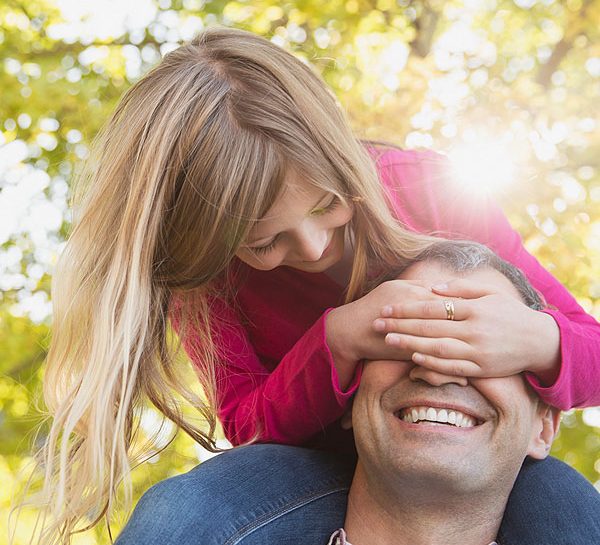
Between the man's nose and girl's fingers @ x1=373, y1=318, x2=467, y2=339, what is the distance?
3.8 inches

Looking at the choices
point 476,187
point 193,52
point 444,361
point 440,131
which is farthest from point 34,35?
point 444,361

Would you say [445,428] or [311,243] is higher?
[311,243]

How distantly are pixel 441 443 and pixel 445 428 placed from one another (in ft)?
0.11

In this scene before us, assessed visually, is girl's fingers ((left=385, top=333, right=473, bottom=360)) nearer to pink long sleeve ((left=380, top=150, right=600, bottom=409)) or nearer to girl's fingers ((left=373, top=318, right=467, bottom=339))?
Answer: girl's fingers ((left=373, top=318, right=467, bottom=339))

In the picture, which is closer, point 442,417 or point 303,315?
point 442,417

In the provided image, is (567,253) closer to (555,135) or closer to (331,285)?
(555,135)

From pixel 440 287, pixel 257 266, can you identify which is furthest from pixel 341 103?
pixel 440 287

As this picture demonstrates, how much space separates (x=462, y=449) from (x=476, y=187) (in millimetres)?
897

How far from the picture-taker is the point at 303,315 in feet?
8.17

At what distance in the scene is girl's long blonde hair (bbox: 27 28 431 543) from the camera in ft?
6.60

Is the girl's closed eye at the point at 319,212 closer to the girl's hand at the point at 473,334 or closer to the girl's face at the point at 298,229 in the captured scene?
the girl's face at the point at 298,229

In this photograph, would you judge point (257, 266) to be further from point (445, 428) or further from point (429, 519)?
point (429, 519)

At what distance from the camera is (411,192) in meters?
2.44

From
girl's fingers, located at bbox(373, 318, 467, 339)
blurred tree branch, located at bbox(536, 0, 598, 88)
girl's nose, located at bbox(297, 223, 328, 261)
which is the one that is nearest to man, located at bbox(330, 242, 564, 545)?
girl's fingers, located at bbox(373, 318, 467, 339)
